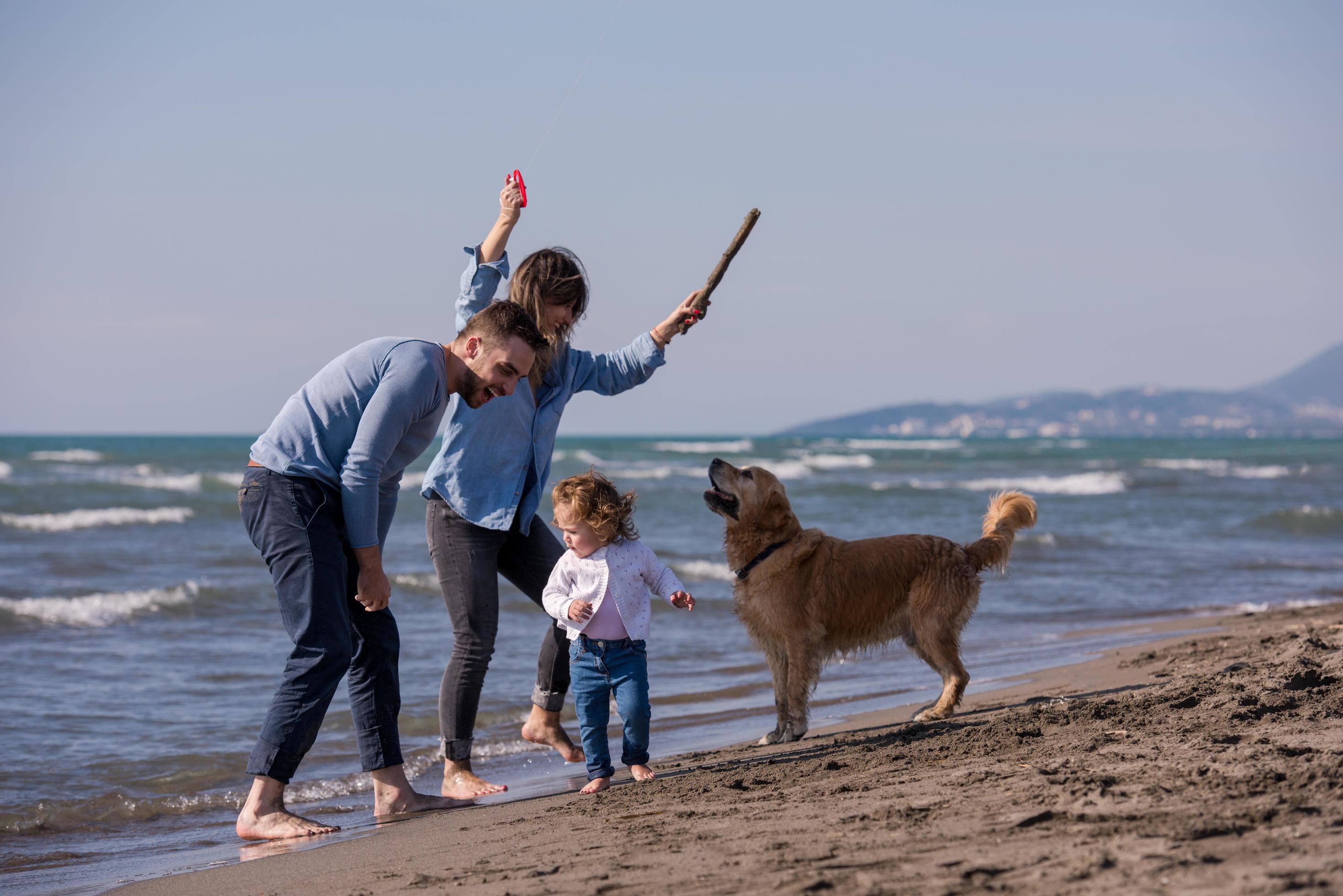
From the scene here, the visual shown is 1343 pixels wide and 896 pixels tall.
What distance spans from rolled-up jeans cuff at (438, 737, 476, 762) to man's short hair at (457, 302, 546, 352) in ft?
5.65

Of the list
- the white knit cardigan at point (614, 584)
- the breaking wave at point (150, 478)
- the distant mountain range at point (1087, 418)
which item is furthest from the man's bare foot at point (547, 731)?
the distant mountain range at point (1087, 418)

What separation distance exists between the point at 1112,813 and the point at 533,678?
16.6 feet

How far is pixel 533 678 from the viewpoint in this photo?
23.7 ft

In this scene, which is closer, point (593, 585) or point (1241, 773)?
point (1241, 773)

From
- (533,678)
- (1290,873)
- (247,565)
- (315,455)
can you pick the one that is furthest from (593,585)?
(247,565)

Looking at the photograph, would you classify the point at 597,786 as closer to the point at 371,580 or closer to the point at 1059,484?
the point at 371,580

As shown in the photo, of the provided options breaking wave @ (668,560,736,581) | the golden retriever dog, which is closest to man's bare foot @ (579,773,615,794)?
the golden retriever dog

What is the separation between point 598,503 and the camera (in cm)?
412

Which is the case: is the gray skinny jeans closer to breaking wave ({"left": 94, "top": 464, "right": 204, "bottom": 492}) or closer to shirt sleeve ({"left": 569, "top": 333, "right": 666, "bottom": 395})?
shirt sleeve ({"left": 569, "top": 333, "right": 666, "bottom": 395})

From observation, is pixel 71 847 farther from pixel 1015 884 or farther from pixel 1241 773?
pixel 1241 773

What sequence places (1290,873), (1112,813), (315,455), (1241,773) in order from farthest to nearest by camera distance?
(315,455) → (1241,773) → (1112,813) → (1290,873)

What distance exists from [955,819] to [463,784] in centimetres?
231

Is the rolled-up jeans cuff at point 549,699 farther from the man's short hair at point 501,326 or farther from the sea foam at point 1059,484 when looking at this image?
the sea foam at point 1059,484

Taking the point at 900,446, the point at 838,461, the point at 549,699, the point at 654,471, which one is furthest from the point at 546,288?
the point at 900,446
